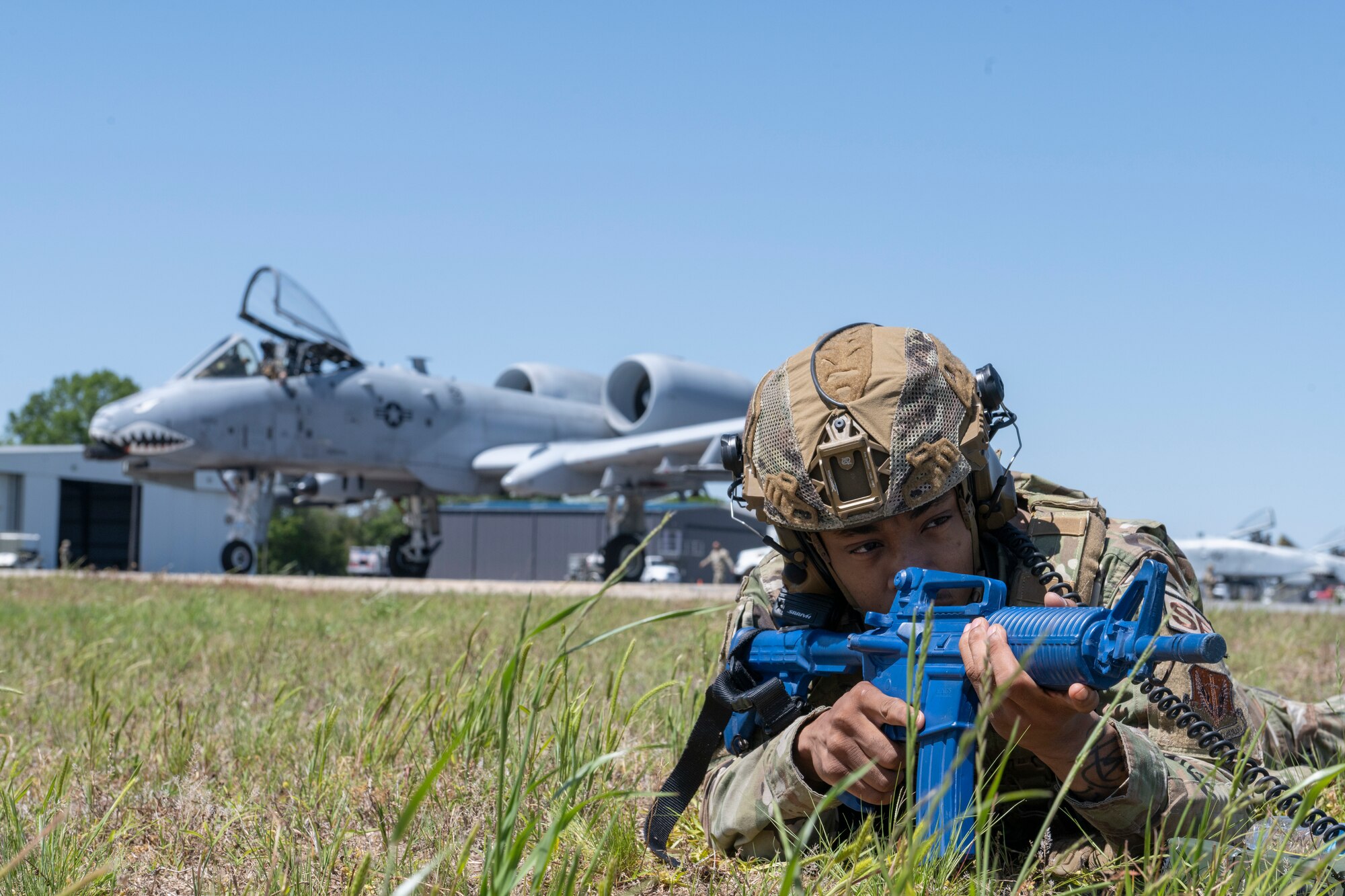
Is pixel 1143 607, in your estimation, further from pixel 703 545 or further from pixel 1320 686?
pixel 703 545

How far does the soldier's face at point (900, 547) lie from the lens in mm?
2025

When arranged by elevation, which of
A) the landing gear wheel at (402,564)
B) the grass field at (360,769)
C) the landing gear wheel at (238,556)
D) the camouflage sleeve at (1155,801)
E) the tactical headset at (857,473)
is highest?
the tactical headset at (857,473)

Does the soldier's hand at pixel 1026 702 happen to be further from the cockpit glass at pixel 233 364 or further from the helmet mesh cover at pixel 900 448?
the cockpit glass at pixel 233 364

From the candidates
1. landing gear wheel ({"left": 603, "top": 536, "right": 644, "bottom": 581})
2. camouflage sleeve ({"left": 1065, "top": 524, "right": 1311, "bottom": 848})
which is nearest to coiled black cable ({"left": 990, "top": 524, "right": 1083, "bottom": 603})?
camouflage sleeve ({"left": 1065, "top": 524, "right": 1311, "bottom": 848})

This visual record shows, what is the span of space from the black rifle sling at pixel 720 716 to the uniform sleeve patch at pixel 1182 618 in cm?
72

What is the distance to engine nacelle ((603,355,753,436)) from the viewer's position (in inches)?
808

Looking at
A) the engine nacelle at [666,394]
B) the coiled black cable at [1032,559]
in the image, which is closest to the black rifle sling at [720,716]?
the coiled black cable at [1032,559]

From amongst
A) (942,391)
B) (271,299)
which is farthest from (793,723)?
(271,299)

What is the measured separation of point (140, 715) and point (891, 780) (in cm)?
269

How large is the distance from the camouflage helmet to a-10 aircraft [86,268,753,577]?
14.7 metres

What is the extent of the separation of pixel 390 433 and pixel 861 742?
17.9 m

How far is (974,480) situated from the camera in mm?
2150

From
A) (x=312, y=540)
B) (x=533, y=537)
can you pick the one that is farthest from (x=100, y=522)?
(x=533, y=537)

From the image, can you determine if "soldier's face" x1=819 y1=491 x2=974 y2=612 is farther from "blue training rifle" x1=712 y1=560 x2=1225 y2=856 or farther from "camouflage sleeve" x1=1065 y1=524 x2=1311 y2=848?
"camouflage sleeve" x1=1065 y1=524 x2=1311 y2=848
